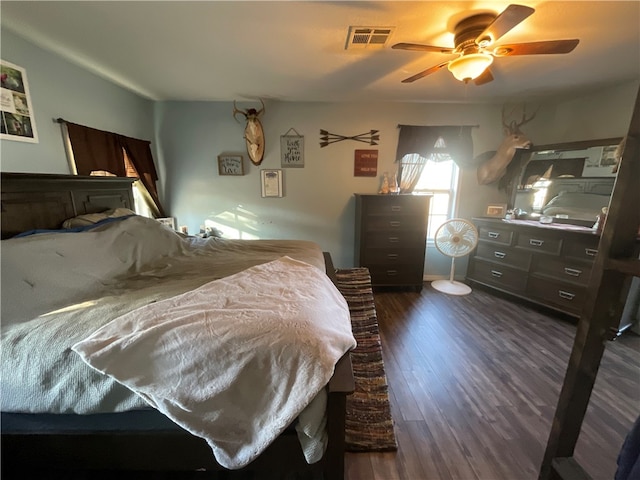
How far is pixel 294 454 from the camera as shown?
106 centimetres

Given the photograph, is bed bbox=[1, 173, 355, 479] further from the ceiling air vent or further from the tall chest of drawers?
the tall chest of drawers

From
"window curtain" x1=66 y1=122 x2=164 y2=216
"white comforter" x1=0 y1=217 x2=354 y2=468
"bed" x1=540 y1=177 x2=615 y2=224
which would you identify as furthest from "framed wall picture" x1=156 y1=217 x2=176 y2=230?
"bed" x1=540 y1=177 x2=615 y2=224

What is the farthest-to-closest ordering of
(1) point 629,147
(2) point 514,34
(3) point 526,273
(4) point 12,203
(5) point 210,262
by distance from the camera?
(3) point 526,273 → (5) point 210,262 → (2) point 514,34 → (4) point 12,203 → (1) point 629,147

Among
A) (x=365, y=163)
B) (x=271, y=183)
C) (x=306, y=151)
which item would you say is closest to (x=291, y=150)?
(x=306, y=151)

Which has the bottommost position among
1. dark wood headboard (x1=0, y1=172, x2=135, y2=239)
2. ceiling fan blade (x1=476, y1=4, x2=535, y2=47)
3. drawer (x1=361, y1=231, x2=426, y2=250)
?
drawer (x1=361, y1=231, x2=426, y2=250)

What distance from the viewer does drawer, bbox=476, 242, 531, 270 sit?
291 centimetres

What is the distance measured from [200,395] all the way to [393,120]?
11.5 ft

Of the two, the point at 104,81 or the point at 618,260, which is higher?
the point at 104,81

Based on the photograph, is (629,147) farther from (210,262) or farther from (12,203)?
(12,203)

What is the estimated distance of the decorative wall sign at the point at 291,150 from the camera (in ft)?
11.0

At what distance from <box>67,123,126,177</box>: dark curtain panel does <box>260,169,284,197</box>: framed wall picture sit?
4.99 ft

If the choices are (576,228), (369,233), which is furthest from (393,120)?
(576,228)

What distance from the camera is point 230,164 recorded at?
3.37 metres

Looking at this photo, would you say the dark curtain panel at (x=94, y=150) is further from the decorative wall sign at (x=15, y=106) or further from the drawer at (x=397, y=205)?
the drawer at (x=397, y=205)
